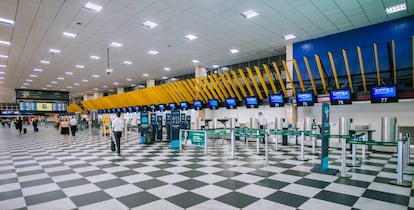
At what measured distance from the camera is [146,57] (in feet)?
39.1

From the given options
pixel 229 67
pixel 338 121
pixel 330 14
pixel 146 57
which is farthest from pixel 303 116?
pixel 146 57

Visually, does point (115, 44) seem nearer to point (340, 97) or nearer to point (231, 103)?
point (231, 103)

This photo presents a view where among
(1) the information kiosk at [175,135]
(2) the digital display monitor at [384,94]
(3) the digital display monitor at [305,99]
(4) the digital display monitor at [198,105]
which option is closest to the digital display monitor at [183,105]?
(4) the digital display monitor at [198,105]

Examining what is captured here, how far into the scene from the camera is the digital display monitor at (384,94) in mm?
6749

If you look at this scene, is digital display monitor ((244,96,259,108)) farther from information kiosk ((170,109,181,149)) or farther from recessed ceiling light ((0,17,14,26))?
recessed ceiling light ((0,17,14,26))

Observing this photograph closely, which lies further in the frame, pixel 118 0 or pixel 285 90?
pixel 285 90

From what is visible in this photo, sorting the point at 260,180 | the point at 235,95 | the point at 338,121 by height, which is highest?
the point at 235,95

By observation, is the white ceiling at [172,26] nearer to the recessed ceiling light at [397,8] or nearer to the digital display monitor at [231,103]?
the recessed ceiling light at [397,8]

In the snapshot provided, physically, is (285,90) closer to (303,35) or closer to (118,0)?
(303,35)

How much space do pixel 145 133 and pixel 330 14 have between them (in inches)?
333

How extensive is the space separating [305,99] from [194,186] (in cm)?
642

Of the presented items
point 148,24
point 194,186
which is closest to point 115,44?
point 148,24

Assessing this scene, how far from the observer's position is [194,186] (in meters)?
3.94

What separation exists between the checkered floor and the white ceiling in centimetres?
437
